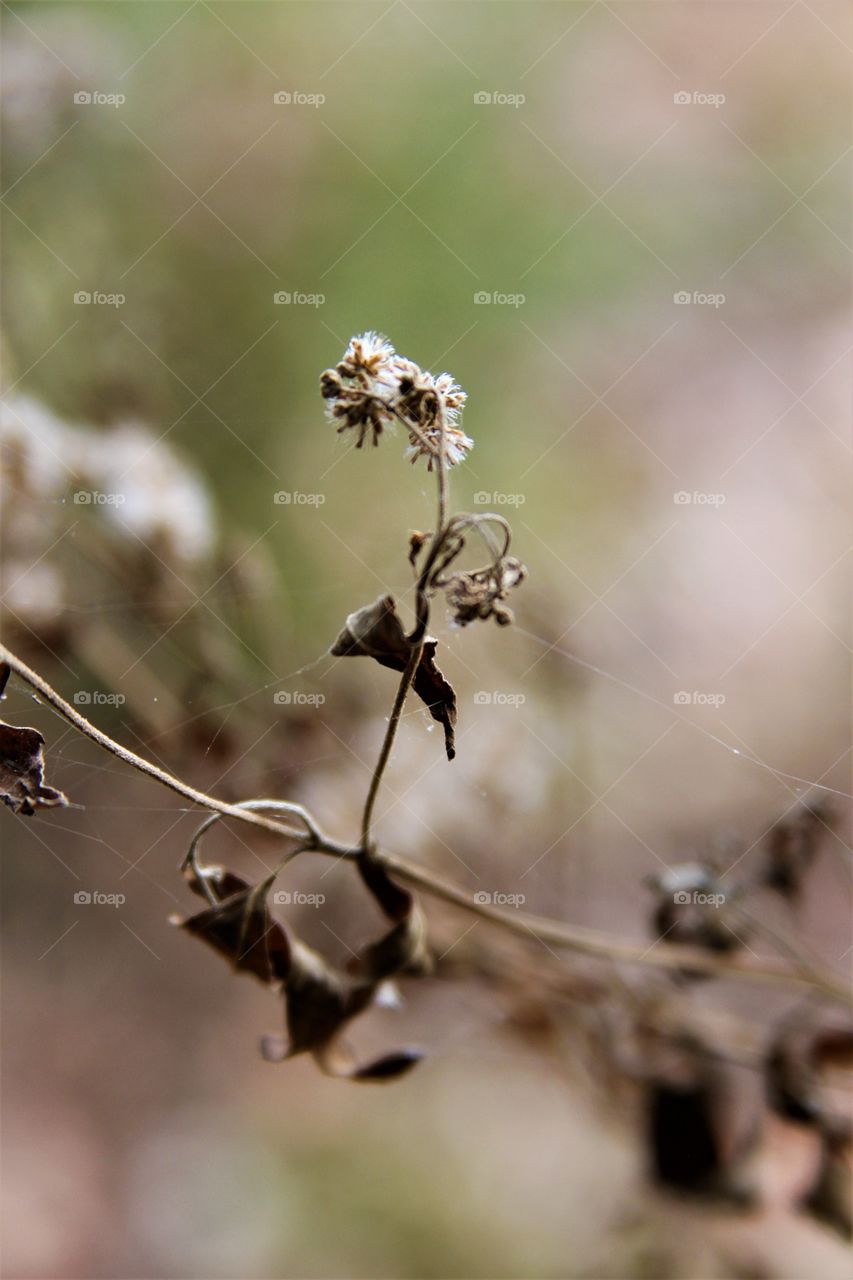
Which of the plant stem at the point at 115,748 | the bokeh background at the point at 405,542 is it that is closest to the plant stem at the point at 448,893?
the plant stem at the point at 115,748

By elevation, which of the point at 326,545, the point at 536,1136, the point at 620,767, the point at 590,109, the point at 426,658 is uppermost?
the point at 590,109

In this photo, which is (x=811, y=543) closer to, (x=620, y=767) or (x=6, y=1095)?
(x=620, y=767)

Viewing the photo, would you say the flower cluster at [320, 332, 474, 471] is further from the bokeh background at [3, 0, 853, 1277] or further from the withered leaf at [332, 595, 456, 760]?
the bokeh background at [3, 0, 853, 1277]

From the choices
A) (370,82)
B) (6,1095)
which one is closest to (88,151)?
(370,82)

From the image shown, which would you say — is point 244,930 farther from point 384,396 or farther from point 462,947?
point 462,947

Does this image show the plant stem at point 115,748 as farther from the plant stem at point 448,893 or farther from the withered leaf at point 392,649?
the withered leaf at point 392,649

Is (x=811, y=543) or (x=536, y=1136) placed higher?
(x=811, y=543)
